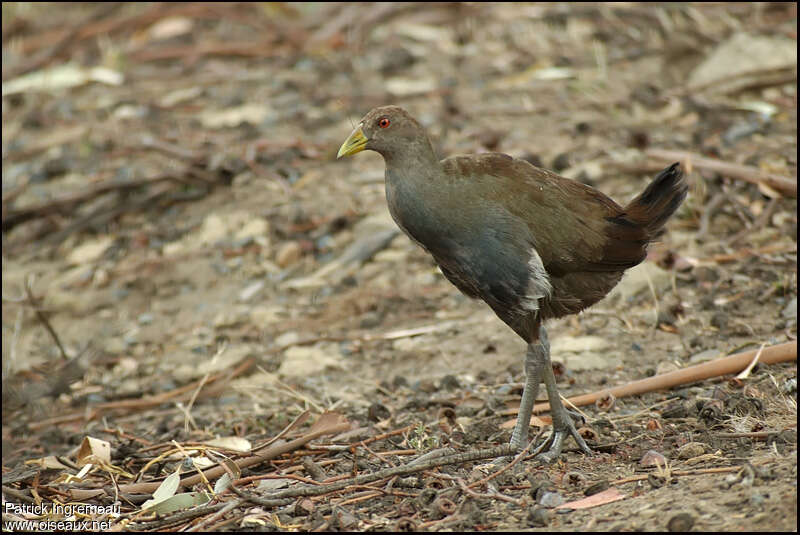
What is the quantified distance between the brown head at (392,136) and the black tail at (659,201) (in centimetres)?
106

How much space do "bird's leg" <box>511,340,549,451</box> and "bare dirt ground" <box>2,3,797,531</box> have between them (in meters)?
0.21

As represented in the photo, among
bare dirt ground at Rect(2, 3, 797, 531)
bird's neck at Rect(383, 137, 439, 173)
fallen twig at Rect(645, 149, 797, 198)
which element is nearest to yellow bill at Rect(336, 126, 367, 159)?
bird's neck at Rect(383, 137, 439, 173)

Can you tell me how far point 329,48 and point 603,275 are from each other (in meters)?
5.83

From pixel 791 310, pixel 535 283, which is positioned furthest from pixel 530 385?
pixel 791 310

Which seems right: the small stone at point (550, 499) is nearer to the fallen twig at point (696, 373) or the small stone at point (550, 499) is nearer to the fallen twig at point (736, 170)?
the fallen twig at point (696, 373)

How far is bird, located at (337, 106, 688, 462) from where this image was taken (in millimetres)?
4430

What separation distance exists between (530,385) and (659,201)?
1.07 meters

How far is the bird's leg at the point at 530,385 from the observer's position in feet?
15.1

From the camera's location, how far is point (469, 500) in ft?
13.0

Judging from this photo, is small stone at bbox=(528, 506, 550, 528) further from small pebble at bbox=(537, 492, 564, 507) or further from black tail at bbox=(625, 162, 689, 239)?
black tail at bbox=(625, 162, 689, 239)

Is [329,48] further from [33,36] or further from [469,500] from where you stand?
[469,500]

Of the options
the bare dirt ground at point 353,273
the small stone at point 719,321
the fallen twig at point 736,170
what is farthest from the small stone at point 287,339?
the fallen twig at point 736,170

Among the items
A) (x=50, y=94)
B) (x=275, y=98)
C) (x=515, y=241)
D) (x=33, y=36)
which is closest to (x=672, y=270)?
(x=515, y=241)

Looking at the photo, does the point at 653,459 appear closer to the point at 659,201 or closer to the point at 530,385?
the point at 530,385
